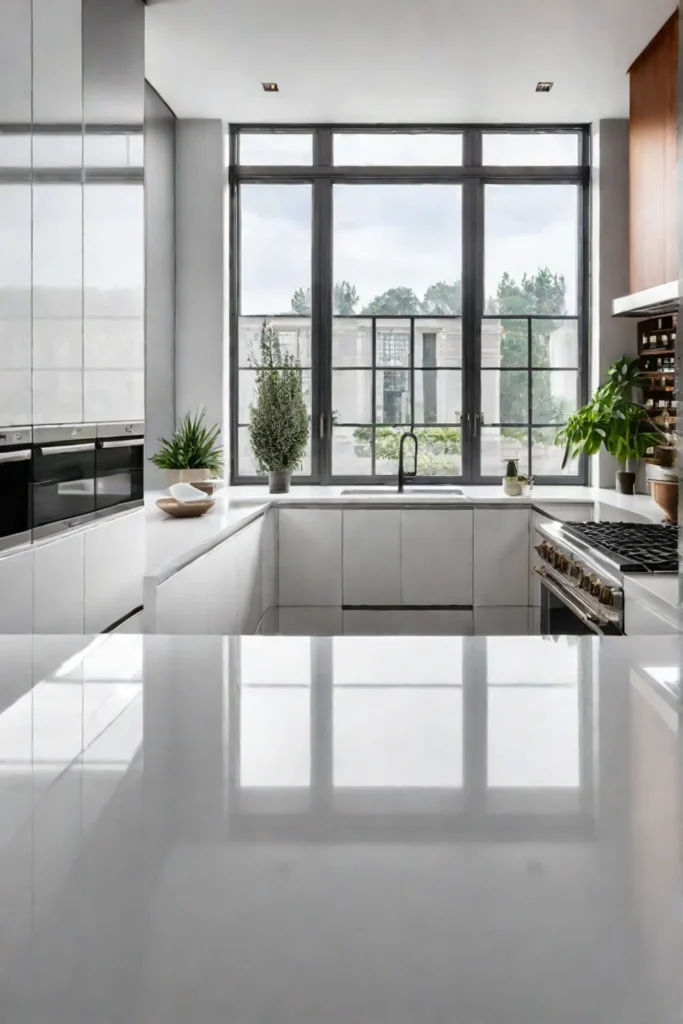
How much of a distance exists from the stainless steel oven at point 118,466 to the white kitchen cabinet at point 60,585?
247 mm

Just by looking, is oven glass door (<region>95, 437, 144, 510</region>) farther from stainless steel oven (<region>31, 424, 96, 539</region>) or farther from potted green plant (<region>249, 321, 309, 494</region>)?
potted green plant (<region>249, 321, 309, 494</region>)

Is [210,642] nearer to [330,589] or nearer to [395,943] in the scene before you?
[395,943]

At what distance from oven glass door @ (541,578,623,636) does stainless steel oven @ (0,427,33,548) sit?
1.52m

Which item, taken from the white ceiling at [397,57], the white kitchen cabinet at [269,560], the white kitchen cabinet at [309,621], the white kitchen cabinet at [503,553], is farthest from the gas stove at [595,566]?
the white ceiling at [397,57]

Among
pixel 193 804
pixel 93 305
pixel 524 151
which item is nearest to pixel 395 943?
pixel 193 804

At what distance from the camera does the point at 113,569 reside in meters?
2.65

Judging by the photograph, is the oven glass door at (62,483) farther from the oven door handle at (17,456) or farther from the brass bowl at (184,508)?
the brass bowl at (184,508)

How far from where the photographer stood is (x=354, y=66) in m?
4.25

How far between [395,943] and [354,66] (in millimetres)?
4466

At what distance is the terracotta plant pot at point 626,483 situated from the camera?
4797 millimetres

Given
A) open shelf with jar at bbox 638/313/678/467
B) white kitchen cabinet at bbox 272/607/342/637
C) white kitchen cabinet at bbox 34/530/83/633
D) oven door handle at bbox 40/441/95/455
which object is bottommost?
white kitchen cabinet at bbox 272/607/342/637

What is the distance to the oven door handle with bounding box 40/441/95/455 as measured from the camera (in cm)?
218

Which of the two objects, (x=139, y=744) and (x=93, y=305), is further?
(x=93, y=305)

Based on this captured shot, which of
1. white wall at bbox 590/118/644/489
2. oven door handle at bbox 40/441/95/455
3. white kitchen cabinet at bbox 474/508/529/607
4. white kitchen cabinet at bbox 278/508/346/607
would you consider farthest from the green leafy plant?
oven door handle at bbox 40/441/95/455
